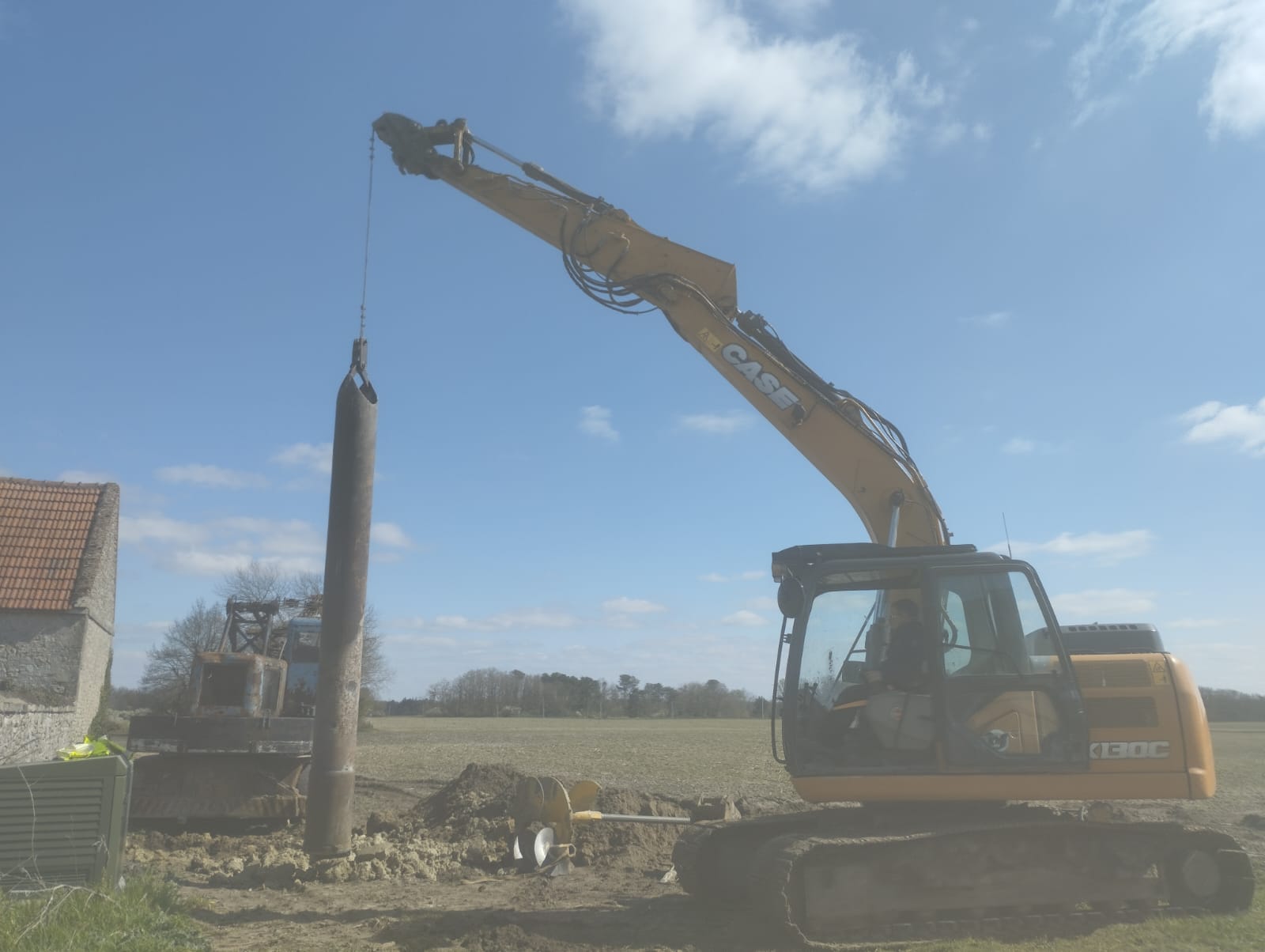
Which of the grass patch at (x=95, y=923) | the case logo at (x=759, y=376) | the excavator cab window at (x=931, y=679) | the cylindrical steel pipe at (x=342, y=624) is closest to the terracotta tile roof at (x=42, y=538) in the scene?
the cylindrical steel pipe at (x=342, y=624)

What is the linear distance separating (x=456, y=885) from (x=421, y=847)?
1359 millimetres

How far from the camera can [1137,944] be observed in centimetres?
630

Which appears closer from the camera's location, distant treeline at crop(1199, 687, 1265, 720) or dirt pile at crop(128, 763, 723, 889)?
dirt pile at crop(128, 763, 723, 889)

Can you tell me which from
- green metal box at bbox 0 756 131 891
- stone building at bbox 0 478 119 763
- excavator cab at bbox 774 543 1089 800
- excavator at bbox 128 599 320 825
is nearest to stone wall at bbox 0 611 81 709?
stone building at bbox 0 478 119 763

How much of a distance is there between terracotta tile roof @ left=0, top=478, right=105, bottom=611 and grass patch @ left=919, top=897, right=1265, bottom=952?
1931 cm

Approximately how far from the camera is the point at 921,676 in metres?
6.75

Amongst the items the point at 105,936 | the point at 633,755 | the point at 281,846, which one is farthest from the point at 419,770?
the point at 105,936

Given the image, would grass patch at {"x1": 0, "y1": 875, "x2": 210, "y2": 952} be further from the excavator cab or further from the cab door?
the cab door

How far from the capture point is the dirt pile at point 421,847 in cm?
859

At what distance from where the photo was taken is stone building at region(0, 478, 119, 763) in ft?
65.3

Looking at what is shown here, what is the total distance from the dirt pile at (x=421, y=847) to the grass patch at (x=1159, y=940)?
3.72 meters

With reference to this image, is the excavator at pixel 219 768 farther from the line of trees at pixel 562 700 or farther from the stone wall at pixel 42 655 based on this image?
the line of trees at pixel 562 700

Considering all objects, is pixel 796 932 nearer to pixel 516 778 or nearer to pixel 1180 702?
pixel 1180 702

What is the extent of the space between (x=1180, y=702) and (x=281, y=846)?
827 centimetres
